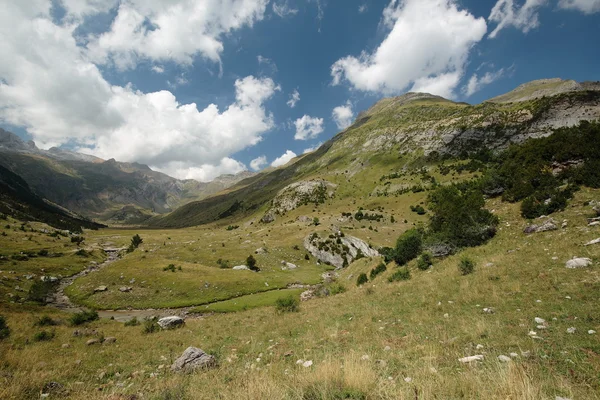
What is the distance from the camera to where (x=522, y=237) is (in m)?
19.7

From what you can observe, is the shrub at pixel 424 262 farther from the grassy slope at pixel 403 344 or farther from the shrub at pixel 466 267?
the shrub at pixel 466 267

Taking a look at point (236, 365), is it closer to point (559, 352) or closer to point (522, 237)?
point (559, 352)

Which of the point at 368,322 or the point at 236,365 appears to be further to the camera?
the point at 368,322

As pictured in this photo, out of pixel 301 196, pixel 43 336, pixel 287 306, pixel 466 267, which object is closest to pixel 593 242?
pixel 466 267

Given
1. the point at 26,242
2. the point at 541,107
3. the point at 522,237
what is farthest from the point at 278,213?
the point at 541,107

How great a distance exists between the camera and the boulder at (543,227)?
18606 millimetres

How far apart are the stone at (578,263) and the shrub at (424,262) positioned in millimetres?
10443

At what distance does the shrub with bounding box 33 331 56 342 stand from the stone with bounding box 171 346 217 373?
14783mm

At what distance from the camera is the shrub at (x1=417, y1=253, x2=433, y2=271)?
77.8 ft

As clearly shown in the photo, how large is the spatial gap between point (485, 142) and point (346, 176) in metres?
82.8

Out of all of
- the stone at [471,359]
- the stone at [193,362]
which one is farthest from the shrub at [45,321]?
the stone at [471,359]

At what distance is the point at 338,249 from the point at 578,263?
50565 millimetres

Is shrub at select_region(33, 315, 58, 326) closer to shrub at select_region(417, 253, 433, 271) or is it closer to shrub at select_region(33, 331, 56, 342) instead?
shrub at select_region(33, 331, 56, 342)

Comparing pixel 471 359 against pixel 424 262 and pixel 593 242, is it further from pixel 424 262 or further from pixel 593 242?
pixel 424 262
